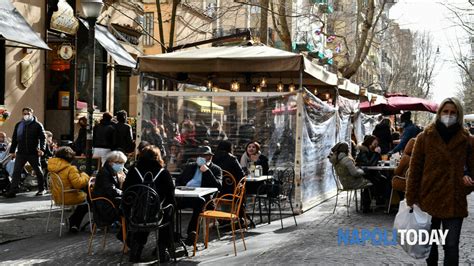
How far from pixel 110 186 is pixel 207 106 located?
448 cm

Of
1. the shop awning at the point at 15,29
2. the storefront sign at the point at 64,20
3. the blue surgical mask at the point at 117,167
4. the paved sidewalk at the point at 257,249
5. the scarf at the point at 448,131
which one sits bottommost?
the paved sidewalk at the point at 257,249

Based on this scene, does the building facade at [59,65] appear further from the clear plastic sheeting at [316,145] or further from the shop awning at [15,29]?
the clear plastic sheeting at [316,145]

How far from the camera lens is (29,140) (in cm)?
1420

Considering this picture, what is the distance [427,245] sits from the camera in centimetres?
612

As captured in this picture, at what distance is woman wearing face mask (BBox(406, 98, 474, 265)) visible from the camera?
19.2 ft

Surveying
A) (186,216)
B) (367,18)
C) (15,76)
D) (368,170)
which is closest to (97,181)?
(186,216)

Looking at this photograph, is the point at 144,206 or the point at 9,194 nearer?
the point at 144,206

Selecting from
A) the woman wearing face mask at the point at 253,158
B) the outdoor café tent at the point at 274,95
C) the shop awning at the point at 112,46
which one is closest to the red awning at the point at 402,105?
the shop awning at the point at 112,46

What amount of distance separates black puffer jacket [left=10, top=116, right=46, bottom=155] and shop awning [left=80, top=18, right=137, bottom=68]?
6.54 m

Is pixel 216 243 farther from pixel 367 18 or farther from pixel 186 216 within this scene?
pixel 367 18

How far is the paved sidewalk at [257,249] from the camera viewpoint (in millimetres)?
8102

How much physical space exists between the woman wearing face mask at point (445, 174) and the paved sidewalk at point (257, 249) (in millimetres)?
1939

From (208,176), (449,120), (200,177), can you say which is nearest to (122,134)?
(200,177)

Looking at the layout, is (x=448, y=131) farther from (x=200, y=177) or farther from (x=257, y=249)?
(x=200, y=177)
